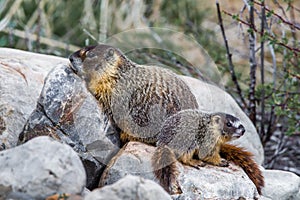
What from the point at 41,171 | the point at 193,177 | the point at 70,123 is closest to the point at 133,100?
the point at 70,123

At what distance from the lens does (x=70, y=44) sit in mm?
9555

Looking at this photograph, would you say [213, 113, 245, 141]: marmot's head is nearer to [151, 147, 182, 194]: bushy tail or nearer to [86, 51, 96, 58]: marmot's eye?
[151, 147, 182, 194]: bushy tail

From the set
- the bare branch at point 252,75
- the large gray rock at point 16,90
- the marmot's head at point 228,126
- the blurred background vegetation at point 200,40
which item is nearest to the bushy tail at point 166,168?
the marmot's head at point 228,126

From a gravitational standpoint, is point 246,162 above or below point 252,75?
below

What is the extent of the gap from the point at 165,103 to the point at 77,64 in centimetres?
73

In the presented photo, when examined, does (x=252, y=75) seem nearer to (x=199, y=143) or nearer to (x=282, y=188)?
(x=282, y=188)

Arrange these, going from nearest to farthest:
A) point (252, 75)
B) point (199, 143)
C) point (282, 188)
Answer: point (199, 143), point (282, 188), point (252, 75)

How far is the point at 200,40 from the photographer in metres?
8.95

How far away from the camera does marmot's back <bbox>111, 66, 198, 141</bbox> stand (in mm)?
5484

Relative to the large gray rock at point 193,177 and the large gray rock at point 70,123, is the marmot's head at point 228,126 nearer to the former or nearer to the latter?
the large gray rock at point 193,177

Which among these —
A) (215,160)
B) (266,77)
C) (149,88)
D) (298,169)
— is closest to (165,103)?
(149,88)

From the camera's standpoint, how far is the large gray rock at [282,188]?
223 inches

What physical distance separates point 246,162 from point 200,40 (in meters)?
3.66

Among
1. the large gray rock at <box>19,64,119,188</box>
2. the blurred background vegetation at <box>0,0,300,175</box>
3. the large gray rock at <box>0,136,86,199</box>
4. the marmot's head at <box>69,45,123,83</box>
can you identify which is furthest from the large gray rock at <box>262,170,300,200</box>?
the large gray rock at <box>0,136,86,199</box>
